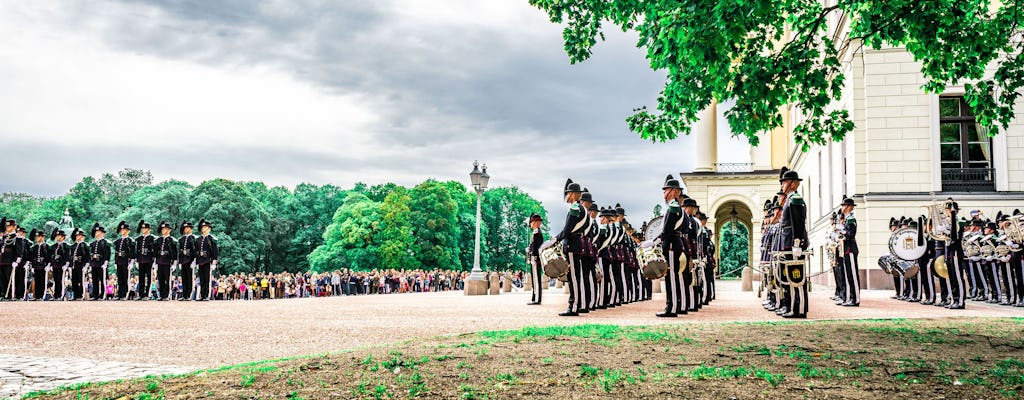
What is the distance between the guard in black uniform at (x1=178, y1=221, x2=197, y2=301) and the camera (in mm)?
20578

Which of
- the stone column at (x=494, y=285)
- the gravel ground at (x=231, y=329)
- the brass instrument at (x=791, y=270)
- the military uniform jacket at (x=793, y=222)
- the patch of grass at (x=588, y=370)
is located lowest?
the stone column at (x=494, y=285)

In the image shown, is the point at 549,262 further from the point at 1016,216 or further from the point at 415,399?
the point at 1016,216

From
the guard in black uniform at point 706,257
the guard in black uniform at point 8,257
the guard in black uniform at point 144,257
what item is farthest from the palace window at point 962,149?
the guard in black uniform at point 8,257

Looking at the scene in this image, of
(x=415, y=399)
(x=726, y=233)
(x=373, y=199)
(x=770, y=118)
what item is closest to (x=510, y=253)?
(x=373, y=199)

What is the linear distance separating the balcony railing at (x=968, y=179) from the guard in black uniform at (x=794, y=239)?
1697 cm

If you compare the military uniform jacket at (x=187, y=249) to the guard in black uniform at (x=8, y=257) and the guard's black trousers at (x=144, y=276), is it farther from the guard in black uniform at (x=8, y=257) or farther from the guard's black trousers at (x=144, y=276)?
the guard in black uniform at (x=8, y=257)

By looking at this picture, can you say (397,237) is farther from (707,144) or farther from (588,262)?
(588,262)

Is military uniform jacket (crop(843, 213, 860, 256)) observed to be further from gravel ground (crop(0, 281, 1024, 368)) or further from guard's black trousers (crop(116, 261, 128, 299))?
guard's black trousers (crop(116, 261, 128, 299))

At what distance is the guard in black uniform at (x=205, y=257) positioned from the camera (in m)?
20.5

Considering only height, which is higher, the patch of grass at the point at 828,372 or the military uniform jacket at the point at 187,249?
the military uniform jacket at the point at 187,249

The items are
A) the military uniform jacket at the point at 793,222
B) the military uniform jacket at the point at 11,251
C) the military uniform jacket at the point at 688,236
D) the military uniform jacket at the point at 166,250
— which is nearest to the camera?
the military uniform jacket at the point at 793,222

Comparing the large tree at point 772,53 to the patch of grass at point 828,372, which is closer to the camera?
the patch of grass at point 828,372

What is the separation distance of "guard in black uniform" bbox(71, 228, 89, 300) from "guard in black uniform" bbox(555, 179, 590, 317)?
49.8ft

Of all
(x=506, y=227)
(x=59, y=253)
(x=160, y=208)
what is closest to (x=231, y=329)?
(x=59, y=253)
